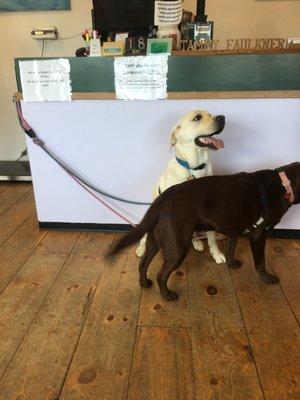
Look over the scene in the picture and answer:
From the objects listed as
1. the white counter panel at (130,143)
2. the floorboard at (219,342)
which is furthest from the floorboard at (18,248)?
the floorboard at (219,342)

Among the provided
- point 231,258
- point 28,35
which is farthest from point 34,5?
point 231,258

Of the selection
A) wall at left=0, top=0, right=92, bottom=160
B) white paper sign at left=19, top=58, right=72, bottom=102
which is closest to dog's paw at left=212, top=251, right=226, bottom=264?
white paper sign at left=19, top=58, right=72, bottom=102

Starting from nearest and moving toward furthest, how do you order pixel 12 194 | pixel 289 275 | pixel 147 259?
1. pixel 147 259
2. pixel 289 275
3. pixel 12 194

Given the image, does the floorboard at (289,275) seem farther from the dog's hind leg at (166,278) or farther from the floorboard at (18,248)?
the floorboard at (18,248)

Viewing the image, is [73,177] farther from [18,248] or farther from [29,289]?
[29,289]

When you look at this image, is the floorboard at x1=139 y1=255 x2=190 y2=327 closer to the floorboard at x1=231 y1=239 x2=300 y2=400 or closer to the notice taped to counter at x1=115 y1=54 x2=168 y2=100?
the floorboard at x1=231 y1=239 x2=300 y2=400

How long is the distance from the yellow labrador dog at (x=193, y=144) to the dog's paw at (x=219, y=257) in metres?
0.43

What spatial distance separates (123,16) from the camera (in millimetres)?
2084

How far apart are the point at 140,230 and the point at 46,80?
102 cm

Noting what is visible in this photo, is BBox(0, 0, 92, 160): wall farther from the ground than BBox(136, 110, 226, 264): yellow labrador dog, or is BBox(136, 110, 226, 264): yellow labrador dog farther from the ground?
BBox(0, 0, 92, 160): wall

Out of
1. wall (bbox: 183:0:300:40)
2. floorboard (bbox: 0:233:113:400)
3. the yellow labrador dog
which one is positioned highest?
wall (bbox: 183:0:300:40)

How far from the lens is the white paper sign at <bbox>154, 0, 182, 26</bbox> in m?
1.62

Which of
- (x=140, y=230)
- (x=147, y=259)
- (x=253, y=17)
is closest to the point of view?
(x=140, y=230)

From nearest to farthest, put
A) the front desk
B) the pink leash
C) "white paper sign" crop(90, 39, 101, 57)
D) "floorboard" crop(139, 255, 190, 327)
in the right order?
"floorboard" crop(139, 255, 190, 327), the front desk, "white paper sign" crop(90, 39, 101, 57), the pink leash
